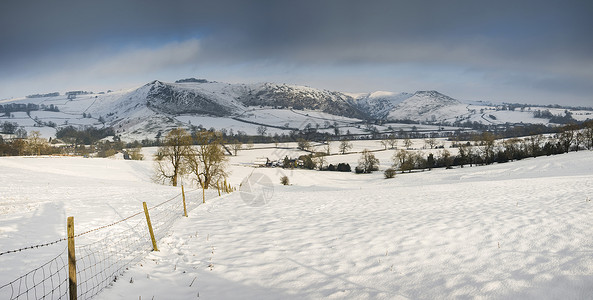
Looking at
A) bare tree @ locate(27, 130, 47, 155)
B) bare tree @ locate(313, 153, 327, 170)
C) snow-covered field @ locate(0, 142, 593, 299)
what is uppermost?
bare tree @ locate(27, 130, 47, 155)

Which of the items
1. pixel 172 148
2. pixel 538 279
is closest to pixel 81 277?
pixel 538 279

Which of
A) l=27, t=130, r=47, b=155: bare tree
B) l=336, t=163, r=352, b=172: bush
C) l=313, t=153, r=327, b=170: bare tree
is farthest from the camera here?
l=313, t=153, r=327, b=170: bare tree

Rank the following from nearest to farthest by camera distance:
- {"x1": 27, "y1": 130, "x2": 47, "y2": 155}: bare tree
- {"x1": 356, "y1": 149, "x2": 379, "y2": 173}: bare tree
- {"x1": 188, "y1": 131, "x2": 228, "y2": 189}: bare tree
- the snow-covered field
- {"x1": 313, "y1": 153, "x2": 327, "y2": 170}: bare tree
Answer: the snow-covered field < {"x1": 188, "y1": 131, "x2": 228, "y2": 189}: bare tree < {"x1": 27, "y1": 130, "x2": 47, "y2": 155}: bare tree < {"x1": 356, "y1": 149, "x2": 379, "y2": 173}: bare tree < {"x1": 313, "y1": 153, "x2": 327, "y2": 170}: bare tree

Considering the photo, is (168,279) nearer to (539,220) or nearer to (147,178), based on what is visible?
(539,220)

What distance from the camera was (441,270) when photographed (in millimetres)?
7863

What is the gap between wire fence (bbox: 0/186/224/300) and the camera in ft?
24.3

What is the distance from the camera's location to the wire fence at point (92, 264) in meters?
7.42

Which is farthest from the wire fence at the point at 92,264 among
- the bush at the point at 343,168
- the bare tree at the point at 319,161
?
the bare tree at the point at 319,161

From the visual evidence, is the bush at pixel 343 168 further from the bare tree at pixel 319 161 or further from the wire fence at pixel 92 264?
the wire fence at pixel 92 264

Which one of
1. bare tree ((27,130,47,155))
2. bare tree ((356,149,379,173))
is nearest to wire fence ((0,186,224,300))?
bare tree ((356,149,379,173))

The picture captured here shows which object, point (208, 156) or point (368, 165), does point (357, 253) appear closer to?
point (208, 156)

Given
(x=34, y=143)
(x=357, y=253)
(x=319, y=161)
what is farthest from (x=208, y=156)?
(x=34, y=143)

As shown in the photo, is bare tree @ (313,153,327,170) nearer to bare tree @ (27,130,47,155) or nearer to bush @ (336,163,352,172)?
bush @ (336,163,352,172)

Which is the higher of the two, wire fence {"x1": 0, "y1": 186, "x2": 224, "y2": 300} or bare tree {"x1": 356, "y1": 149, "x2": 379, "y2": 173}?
wire fence {"x1": 0, "y1": 186, "x2": 224, "y2": 300}
